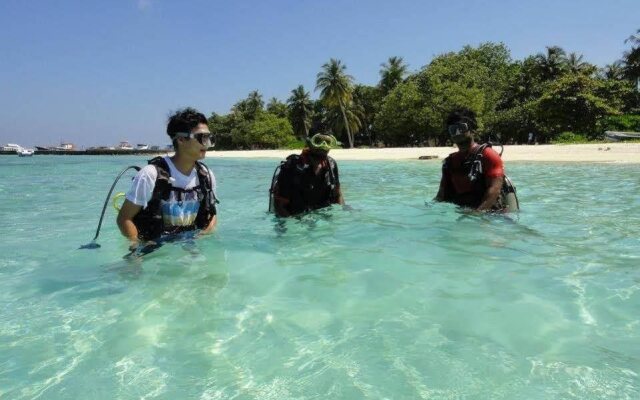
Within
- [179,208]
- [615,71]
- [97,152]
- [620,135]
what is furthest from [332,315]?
[97,152]

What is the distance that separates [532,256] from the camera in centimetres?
532

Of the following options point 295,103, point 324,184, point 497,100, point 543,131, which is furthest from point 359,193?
point 295,103

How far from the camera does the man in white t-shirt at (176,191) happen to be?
4.41 metres

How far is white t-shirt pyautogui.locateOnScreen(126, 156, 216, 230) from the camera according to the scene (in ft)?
14.3

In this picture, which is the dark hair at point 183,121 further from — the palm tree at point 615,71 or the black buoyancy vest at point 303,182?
the palm tree at point 615,71

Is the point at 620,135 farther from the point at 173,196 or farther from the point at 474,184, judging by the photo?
the point at 173,196

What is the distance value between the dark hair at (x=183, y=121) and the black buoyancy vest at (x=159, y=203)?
0.34 metres

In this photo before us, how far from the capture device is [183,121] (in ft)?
14.8

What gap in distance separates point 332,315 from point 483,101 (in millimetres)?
56986

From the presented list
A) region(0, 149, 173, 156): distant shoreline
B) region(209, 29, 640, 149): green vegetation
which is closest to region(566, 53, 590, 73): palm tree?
region(209, 29, 640, 149): green vegetation

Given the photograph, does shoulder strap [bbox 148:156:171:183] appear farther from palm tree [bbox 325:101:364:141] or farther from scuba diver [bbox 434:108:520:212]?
palm tree [bbox 325:101:364:141]

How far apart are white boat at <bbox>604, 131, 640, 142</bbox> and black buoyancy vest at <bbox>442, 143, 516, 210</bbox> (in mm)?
35893

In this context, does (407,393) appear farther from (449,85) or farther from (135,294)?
(449,85)

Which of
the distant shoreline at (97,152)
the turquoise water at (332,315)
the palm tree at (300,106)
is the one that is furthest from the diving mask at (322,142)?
the distant shoreline at (97,152)
